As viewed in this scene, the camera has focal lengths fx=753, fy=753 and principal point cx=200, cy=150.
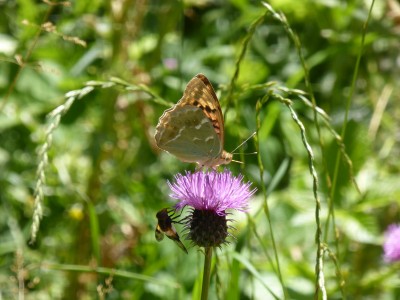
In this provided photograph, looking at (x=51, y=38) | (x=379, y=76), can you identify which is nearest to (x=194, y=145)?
(x=51, y=38)

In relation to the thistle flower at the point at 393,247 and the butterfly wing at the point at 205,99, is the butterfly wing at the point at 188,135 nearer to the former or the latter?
the butterfly wing at the point at 205,99

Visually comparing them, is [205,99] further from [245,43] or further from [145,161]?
[145,161]

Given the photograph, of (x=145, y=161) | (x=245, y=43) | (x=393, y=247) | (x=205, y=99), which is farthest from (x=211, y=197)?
(x=145, y=161)

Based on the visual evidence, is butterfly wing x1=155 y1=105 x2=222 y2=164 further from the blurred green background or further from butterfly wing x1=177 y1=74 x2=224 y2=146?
the blurred green background

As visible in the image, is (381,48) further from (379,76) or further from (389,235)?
(389,235)

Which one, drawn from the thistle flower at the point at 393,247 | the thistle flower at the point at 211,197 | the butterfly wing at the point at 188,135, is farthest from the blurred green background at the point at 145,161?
the thistle flower at the point at 211,197

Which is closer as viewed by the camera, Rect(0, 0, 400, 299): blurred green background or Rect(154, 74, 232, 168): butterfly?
Rect(154, 74, 232, 168): butterfly

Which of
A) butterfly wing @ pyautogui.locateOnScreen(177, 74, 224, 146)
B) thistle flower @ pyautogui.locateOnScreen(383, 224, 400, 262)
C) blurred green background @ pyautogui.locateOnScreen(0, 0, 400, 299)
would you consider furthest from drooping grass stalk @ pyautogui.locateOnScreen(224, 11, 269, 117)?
thistle flower @ pyautogui.locateOnScreen(383, 224, 400, 262)

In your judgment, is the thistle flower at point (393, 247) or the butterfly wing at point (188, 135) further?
the thistle flower at point (393, 247)
